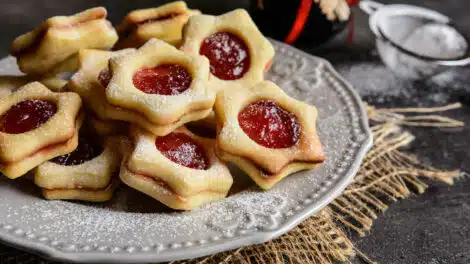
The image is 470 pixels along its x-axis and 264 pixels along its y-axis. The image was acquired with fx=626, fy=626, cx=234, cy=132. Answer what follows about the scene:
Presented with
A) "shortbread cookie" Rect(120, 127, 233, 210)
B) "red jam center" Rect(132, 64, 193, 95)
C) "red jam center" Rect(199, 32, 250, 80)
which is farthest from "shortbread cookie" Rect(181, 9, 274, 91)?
"shortbread cookie" Rect(120, 127, 233, 210)

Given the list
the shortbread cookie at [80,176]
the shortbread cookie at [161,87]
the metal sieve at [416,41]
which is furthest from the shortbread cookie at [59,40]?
the metal sieve at [416,41]

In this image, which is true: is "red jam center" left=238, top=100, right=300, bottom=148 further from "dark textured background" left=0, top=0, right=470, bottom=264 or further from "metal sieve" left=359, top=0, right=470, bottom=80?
"metal sieve" left=359, top=0, right=470, bottom=80

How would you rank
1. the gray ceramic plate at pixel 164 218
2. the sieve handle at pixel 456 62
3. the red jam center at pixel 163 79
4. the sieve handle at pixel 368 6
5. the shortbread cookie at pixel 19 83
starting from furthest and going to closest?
the sieve handle at pixel 368 6 → the sieve handle at pixel 456 62 → the shortbread cookie at pixel 19 83 → the red jam center at pixel 163 79 → the gray ceramic plate at pixel 164 218

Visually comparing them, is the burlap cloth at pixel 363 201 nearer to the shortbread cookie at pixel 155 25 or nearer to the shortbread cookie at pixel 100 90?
the shortbread cookie at pixel 100 90

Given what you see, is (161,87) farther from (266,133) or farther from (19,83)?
(19,83)

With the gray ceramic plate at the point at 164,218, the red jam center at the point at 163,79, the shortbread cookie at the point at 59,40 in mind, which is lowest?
the gray ceramic plate at the point at 164,218

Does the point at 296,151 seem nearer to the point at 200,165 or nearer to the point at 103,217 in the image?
the point at 200,165

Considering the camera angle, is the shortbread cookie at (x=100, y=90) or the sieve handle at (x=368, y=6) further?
the sieve handle at (x=368, y=6)

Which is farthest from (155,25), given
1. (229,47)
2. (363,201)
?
(363,201)
